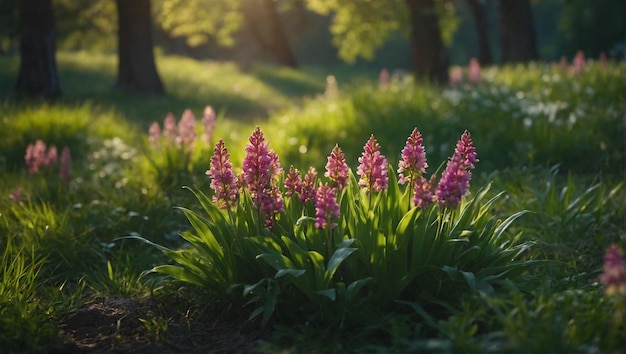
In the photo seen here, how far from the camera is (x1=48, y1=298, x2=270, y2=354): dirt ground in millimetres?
3529

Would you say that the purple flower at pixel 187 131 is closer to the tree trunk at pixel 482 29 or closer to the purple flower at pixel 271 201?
the purple flower at pixel 271 201

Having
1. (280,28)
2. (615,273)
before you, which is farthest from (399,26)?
(615,273)

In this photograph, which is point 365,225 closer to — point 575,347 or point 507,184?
point 575,347

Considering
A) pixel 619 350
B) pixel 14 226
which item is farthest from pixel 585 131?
pixel 14 226

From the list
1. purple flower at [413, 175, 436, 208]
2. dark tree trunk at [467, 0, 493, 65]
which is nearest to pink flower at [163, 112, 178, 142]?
purple flower at [413, 175, 436, 208]

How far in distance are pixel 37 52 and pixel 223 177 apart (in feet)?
34.3

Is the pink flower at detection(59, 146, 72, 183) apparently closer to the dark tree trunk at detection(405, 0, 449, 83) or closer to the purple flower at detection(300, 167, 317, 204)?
the purple flower at detection(300, 167, 317, 204)

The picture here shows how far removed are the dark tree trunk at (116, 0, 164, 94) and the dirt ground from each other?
39.6 feet

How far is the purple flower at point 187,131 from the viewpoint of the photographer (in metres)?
7.11

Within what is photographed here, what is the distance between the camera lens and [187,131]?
23.7 ft

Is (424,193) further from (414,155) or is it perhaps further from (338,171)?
(338,171)

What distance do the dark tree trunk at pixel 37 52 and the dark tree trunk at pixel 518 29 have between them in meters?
10.4

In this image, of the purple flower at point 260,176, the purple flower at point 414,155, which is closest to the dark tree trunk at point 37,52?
the purple flower at point 260,176

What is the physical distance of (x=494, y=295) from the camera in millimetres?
3506
